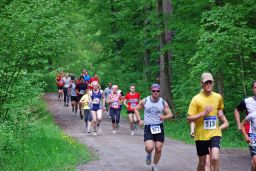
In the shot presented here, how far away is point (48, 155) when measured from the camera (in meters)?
13.4

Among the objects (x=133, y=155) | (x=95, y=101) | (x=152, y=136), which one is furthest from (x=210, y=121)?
(x=95, y=101)

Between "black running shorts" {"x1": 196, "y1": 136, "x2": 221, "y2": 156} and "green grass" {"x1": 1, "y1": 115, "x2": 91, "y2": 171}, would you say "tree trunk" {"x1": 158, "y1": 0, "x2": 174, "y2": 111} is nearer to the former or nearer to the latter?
"green grass" {"x1": 1, "y1": 115, "x2": 91, "y2": 171}

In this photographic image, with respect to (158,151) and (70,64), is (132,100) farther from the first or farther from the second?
(158,151)

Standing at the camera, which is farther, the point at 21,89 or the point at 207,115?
the point at 21,89

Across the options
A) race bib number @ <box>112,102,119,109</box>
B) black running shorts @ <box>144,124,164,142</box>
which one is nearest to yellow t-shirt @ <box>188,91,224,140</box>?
black running shorts @ <box>144,124,164,142</box>

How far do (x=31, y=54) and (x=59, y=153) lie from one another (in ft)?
9.38

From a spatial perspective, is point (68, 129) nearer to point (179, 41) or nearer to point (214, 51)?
point (179, 41)

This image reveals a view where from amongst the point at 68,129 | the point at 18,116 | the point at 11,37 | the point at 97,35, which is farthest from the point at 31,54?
the point at 97,35

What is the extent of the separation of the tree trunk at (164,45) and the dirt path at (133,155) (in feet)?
15.2

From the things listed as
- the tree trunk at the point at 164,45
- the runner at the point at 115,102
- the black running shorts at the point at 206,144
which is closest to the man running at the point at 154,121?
the black running shorts at the point at 206,144

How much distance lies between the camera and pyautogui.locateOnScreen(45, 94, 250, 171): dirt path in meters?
11.9

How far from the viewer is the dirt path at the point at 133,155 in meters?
11.9

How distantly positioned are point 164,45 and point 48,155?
39.3 ft

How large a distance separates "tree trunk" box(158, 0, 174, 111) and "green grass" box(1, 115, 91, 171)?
9.12 meters
